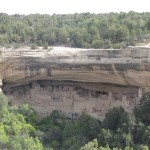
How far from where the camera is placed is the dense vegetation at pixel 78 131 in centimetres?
1608

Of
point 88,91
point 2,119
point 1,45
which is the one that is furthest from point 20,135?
point 1,45

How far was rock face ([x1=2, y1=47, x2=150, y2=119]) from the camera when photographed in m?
18.8

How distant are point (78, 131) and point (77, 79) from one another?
148 inches

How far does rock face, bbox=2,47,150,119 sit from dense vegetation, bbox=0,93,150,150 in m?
1.29

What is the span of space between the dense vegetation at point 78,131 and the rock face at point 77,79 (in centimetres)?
129

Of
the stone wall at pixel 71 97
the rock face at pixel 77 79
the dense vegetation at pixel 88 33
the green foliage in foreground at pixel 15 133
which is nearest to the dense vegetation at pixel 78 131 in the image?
the green foliage in foreground at pixel 15 133

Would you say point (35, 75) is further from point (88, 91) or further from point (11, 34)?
point (11, 34)

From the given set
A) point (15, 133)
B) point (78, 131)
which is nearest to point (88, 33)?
point (78, 131)

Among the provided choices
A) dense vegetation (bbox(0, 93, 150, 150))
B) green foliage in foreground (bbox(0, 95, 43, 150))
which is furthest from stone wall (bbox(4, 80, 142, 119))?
green foliage in foreground (bbox(0, 95, 43, 150))

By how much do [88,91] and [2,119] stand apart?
535 centimetres

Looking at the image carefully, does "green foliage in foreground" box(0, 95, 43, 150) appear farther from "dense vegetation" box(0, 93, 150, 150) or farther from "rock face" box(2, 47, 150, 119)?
"rock face" box(2, 47, 150, 119)

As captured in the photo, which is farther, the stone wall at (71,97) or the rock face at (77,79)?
the stone wall at (71,97)

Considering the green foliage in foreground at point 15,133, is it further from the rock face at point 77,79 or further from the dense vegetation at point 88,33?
the dense vegetation at point 88,33

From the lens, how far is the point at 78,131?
707 inches
